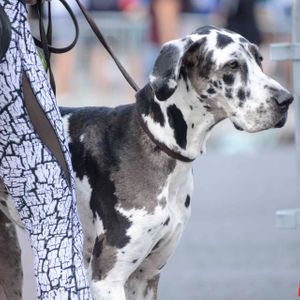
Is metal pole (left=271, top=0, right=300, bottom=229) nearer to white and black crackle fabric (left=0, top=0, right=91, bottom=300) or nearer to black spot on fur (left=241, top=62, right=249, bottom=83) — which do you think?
black spot on fur (left=241, top=62, right=249, bottom=83)

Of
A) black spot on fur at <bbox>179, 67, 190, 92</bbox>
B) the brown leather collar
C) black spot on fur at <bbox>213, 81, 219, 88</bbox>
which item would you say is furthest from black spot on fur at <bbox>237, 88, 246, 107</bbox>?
the brown leather collar

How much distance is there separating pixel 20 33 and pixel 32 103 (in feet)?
0.76

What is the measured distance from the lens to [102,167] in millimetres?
5281

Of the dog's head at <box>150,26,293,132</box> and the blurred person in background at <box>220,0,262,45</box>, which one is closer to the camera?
→ the dog's head at <box>150,26,293,132</box>

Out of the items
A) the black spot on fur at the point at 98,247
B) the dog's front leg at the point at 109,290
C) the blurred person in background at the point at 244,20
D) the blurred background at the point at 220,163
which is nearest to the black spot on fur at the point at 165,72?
the black spot on fur at the point at 98,247

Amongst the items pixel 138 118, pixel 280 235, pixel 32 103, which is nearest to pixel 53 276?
pixel 32 103

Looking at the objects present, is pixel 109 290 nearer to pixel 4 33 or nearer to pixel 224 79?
pixel 224 79

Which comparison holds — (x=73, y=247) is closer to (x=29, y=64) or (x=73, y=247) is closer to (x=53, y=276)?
(x=53, y=276)

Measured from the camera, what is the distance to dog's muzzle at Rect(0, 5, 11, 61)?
430 centimetres

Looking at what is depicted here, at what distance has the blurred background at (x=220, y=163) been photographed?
7863mm

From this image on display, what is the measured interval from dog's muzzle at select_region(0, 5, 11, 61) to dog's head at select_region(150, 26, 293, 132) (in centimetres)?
88

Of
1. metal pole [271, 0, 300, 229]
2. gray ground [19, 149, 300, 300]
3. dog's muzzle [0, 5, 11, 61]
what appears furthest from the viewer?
gray ground [19, 149, 300, 300]

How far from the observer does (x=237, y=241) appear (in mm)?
8938

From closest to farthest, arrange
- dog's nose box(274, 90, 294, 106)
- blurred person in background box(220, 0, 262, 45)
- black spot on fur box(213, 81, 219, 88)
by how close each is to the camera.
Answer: dog's nose box(274, 90, 294, 106) → black spot on fur box(213, 81, 219, 88) → blurred person in background box(220, 0, 262, 45)
